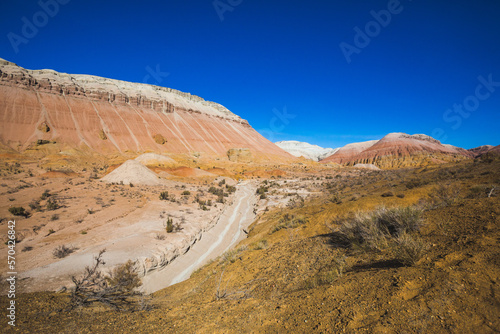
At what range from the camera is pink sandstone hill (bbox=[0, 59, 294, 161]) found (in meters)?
47.0

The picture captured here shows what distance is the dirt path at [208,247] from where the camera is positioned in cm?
810

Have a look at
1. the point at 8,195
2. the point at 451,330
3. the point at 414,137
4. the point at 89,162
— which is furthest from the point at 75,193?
the point at 414,137

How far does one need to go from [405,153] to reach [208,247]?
306 ft

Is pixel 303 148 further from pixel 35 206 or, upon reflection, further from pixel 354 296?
pixel 354 296

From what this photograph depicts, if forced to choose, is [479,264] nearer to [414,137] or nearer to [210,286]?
[210,286]

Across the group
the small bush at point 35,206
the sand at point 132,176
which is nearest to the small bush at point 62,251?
the small bush at point 35,206

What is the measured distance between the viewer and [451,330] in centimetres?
190

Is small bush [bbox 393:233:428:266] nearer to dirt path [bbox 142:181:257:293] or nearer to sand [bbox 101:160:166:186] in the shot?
Result: dirt path [bbox 142:181:257:293]

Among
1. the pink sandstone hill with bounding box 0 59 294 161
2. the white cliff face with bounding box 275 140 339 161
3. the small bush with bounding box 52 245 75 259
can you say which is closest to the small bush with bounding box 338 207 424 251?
the small bush with bounding box 52 245 75 259

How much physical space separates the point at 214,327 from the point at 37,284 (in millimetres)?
6211

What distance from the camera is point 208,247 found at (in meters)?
11.3

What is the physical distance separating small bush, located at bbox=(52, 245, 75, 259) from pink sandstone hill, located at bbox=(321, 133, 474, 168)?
8016cm

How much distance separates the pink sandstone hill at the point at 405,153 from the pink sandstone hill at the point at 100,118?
4866cm

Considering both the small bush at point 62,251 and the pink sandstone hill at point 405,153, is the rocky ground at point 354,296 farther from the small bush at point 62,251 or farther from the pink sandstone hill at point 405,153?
the pink sandstone hill at point 405,153
